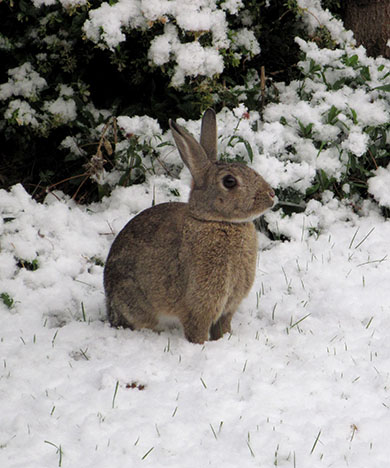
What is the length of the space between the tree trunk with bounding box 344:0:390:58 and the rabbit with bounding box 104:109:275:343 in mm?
3142

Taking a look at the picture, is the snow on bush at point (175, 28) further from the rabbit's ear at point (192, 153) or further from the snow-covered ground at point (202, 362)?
the rabbit's ear at point (192, 153)

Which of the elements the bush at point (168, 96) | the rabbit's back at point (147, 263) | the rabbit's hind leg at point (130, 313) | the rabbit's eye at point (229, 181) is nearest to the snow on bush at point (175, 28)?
the bush at point (168, 96)

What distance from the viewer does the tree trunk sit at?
6.31 m

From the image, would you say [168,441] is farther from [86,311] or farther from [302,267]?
[302,267]

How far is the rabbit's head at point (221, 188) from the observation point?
3.70m

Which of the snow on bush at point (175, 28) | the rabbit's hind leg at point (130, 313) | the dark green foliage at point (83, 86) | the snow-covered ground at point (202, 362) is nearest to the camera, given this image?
the snow-covered ground at point (202, 362)

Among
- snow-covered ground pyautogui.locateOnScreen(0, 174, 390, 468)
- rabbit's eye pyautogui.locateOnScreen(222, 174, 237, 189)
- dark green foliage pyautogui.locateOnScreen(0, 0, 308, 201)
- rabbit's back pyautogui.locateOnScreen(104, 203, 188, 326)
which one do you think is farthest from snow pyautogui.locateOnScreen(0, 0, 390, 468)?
rabbit's eye pyautogui.locateOnScreen(222, 174, 237, 189)

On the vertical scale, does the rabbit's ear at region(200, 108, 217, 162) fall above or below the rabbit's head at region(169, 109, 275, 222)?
above

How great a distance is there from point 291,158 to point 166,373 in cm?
272

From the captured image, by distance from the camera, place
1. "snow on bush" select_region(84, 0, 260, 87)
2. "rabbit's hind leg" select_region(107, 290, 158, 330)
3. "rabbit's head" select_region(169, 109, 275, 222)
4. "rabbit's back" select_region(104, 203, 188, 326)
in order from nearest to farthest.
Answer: "rabbit's head" select_region(169, 109, 275, 222)
"rabbit's back" select_region(104, 203, 188, 326)
"rabbit's hind leg" select_region(107, 290, 158, 330)
"snow on bush" select_region(84, 0, 260, 87)

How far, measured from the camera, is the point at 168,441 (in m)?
3.04

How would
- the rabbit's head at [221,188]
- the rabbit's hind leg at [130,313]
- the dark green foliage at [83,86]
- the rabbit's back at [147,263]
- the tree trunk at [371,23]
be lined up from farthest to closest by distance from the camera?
1. the tree trunk at [371,23]
2. the dark green foliage at [83,86]
3. the rabbit's hind leg at [130,313]
4. the rabbit's back at [147,263]
5. the rabbit's head at [221,188]

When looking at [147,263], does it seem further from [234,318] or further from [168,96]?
[168,96]

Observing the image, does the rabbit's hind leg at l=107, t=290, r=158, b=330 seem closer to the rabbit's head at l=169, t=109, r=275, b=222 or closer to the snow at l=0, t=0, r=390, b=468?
the snow at l=0, t=0, r=390, b=468
